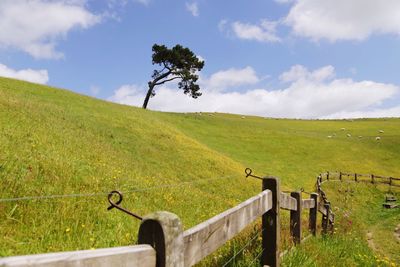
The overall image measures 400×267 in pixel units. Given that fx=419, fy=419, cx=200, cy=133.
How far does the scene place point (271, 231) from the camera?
6488mm

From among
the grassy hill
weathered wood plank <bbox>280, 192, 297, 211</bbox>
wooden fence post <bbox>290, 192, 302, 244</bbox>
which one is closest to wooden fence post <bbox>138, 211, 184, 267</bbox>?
the grassy hill

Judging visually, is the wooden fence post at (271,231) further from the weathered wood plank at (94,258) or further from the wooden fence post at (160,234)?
the weathered wood plank at (94,258)

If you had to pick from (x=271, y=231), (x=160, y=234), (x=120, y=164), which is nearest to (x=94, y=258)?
(x=160, y=234)

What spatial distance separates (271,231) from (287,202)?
5.54 feet

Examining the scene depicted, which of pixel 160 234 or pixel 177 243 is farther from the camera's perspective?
pixel 177 243

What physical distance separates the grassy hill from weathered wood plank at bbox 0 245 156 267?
3591 mm

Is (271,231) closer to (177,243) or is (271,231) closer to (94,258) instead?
(177,243)

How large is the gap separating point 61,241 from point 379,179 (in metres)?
41.9

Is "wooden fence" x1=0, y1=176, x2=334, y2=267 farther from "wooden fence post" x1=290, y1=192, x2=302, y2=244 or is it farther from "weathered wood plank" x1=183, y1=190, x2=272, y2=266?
"wooden fence post" x1=290, y1=192, x2=302, y2=244

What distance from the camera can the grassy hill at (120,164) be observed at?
8.09m

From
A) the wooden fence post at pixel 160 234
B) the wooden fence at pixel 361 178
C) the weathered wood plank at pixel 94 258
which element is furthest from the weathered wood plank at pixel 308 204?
the wooden fence at pixel 361 178

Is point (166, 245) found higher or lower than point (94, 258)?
lower

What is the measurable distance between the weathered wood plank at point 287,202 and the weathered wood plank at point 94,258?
5.04m

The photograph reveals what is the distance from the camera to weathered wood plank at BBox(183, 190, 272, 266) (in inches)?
135
